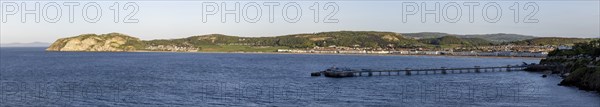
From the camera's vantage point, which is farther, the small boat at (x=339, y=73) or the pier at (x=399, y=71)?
the pier at (x=399, y=71)

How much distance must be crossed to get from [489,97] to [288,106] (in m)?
17.7

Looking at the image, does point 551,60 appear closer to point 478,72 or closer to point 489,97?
point 478,72

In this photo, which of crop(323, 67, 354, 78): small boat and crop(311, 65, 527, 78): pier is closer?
crop(323, 67, 354, 78): small boat

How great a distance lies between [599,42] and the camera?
116 meters

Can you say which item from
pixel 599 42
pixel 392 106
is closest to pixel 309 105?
pixel 392 106

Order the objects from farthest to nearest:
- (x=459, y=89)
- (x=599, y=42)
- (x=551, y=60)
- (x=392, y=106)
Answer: (x=599, y=42) < (x=551, y=60) < (x=459, y=89) < (x=392, y=106)

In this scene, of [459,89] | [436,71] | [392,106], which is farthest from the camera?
[436,71]

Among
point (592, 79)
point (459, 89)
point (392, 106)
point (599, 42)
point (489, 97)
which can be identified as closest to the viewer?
point (392, 106)

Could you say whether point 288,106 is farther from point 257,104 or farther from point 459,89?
point 459,89

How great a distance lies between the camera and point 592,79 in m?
57.1

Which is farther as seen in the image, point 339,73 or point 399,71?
point 399,71

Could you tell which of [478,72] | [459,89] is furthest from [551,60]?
[459,89]

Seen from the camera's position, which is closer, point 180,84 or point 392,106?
point 392,106

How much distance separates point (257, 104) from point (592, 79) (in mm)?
31358
